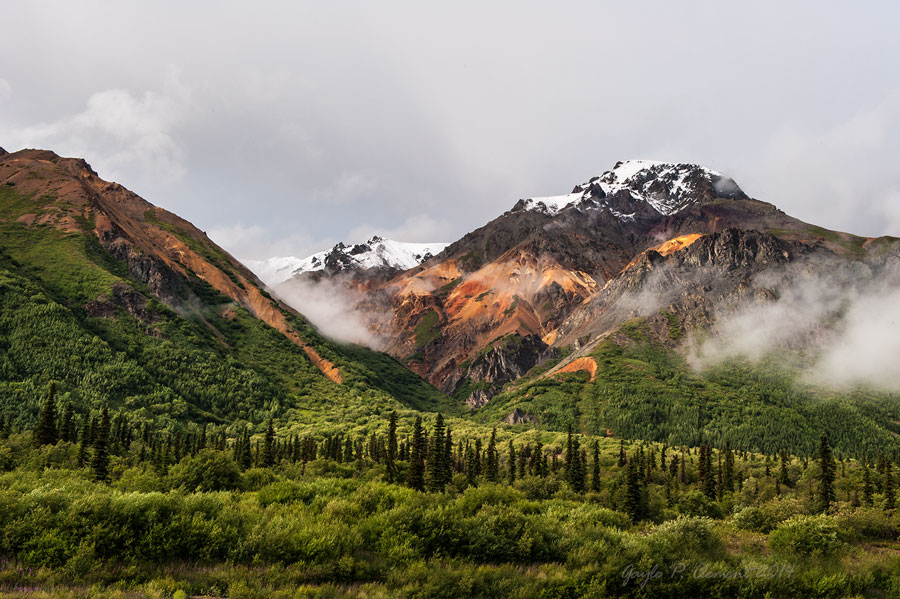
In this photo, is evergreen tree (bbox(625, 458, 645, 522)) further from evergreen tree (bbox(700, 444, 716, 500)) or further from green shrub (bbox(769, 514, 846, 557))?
green shrub (bbox(769, 514, 846, 557))

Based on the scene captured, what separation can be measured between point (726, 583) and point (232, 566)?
99.4 ft

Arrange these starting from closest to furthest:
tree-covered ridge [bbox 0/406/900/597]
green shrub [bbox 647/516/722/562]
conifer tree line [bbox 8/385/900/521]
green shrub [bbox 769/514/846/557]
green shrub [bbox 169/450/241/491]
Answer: tree-covered ridge [bbox 0/406/900/597], green shrub [bbox 647/516/722/562], green shrub [bbox 769/514/846/557], green shrub [bbox 169/450/241/491], conifer tree line [bbox 8/385/900/521]

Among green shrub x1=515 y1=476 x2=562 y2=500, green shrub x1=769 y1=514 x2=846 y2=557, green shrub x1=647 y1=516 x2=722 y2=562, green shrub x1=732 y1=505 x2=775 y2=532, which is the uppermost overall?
green shrub x1=647 y1=516 x2=722 y2=562

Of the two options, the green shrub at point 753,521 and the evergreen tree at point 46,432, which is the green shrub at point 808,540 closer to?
the green shrub at point 753,521

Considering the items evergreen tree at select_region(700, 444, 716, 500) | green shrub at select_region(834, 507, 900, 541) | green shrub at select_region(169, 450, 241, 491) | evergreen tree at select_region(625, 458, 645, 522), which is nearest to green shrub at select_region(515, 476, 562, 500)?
evergreen tree at select_region(625, 458, 645, 522)

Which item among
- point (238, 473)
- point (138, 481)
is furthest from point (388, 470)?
point (138, 481)

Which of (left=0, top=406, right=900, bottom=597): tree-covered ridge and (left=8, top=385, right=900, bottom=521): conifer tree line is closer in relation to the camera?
(left=0, top=406, right=900, bottom=597): tree-covered ridge

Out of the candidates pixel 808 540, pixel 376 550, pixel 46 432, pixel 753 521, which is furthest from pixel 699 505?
pixel 46 432

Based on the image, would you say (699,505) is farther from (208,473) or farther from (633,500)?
(208,473)

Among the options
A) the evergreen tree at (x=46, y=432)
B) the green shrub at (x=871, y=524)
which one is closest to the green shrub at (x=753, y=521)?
the green shrub at (x=871, y=524)

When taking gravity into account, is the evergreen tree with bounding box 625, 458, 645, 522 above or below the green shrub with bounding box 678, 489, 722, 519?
above

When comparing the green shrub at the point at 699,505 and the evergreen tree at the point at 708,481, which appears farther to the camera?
the evergreen tree at the point at 708,481

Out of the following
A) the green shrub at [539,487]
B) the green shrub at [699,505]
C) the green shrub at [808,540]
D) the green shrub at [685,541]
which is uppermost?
the green shrub at [685,541]

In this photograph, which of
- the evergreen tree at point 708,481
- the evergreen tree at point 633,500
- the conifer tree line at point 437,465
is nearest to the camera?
the evergreen tree at point 633,500
